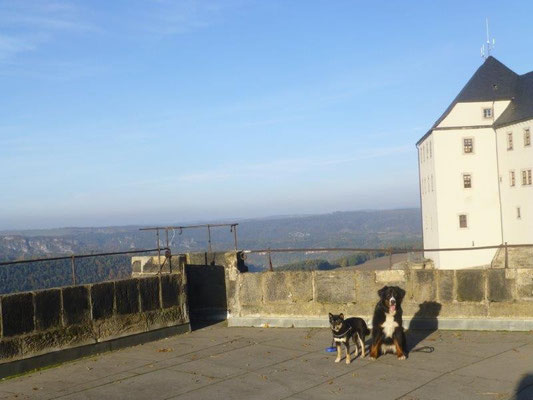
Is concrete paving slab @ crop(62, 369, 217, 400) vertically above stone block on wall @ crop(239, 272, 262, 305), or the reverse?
stone block on wall @ crop(239, 272, 262, 305)

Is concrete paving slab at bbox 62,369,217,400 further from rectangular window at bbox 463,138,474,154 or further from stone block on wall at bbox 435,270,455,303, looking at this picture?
rectangular window at bbox 463,138,474,154

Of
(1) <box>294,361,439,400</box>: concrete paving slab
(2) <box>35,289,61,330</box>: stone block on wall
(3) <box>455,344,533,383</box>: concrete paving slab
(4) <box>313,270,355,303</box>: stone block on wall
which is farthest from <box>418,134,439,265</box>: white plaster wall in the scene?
(1) <box>294,361,439,400</box>: concrete paving slab

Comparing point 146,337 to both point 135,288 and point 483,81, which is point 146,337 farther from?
point 483,81

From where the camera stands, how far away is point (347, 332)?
951 cm

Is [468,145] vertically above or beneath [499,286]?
above

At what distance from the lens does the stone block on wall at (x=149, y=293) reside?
38.3 feet

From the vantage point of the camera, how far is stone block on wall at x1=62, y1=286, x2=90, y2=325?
10.4 meters

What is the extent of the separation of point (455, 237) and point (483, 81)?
16.3m

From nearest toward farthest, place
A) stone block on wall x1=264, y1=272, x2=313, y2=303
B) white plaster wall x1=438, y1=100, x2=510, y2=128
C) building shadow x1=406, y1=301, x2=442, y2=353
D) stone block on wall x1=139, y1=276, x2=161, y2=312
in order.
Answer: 1. building shadow x1=406, y1=301, x2=442, y2=353
2. stone block on wall x1=139, y1=276, x2=161, y2=312
3. stone block on wall x1=264, y1=272, x2=313, y2=303
4. white plaster wall x1=438, y1=100, x2=510, y2=128

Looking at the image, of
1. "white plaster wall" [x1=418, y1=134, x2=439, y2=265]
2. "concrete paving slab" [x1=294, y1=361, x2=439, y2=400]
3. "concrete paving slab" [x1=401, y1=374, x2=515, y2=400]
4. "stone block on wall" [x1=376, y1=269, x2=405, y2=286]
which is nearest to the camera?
"concrete paving slab" [x1=401, y1=374, x2=515, y2=400]

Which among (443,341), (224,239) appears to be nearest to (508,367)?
(443,341)

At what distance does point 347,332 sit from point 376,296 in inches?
108

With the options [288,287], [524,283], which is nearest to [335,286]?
[288,287]

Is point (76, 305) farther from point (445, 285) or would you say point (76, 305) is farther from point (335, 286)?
point (445, 285)
